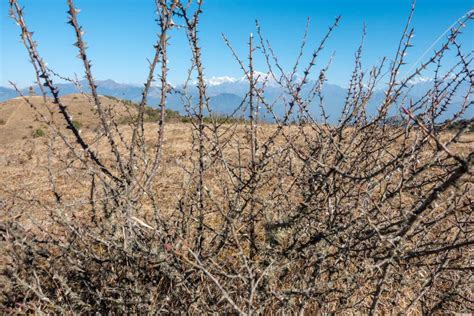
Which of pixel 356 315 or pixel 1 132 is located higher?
pixel 356 315

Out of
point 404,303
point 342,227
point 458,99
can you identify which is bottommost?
point 404,303

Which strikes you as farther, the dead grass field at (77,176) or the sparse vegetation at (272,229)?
the dead grass field at (77,176)

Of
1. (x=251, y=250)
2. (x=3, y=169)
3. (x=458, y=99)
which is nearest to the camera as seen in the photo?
(x=458, y=99)

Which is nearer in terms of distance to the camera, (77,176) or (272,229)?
(272,229)

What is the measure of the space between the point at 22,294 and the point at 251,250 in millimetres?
1733

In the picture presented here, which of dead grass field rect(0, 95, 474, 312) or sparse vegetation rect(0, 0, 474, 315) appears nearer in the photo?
sparse vegetation rect(0, 0, 474, 315)

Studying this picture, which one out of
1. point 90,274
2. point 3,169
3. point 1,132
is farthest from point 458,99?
point 1,132

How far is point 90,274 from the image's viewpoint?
238 centimetres

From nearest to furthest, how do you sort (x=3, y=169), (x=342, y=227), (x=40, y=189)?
(x=342, y=227) → (x=40, y=189) → (x=3, y=169)

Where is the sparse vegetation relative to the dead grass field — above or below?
above

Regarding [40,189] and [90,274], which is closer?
[90,274]

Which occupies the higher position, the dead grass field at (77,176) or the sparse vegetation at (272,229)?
the sparse vegetation at (272,229)

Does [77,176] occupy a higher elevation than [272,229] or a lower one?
lower

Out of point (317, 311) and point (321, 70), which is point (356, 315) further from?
point (321, 70)
